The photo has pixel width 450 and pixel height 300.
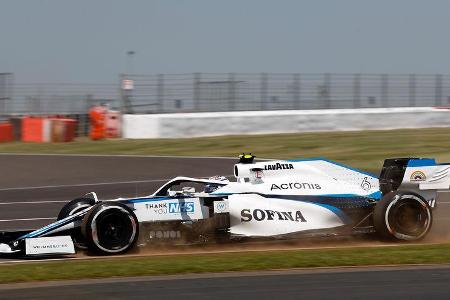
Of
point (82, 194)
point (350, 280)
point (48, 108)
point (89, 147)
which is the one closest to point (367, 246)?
point (350, 280)

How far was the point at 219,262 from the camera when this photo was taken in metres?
9.35

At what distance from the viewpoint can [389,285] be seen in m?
8.02

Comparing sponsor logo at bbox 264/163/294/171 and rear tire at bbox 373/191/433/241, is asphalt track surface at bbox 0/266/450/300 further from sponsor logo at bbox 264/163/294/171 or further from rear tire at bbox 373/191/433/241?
sponsor logo at bbox 264/163/294/171

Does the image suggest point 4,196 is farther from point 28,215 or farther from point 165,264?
point 165,264

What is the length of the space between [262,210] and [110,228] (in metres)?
1.88

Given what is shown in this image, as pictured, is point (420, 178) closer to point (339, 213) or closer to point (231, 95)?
point (339, 213)

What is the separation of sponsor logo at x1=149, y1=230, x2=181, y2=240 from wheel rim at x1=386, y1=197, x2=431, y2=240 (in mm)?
2649

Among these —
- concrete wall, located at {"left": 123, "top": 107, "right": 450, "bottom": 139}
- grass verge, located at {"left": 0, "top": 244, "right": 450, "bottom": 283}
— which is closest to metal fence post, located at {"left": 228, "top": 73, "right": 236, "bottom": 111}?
concrete wall, located at {"left": 123, "top": 107, "right": 450, "bottom": 139}

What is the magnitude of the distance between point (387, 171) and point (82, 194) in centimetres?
701

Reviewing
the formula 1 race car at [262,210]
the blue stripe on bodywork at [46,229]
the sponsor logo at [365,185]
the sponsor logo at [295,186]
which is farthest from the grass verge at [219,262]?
the sponsor logo at [365,185]

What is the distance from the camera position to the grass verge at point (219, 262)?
8.72 m

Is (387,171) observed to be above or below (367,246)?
above

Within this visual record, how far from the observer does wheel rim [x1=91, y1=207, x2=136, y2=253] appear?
10202 mm

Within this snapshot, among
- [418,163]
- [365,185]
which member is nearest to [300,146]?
[418,163]
